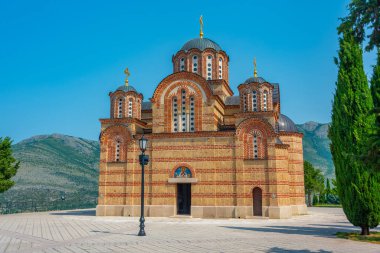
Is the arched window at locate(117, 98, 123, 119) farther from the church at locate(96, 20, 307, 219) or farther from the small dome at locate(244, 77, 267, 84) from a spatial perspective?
the small dome at locate(244, 77, 267, 84)

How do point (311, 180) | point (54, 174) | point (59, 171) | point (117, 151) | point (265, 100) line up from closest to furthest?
1. point (265, 100)
2. point (117, 151)
3. point (311, 180)
4. point (54, 174)
5. point (59, 171)

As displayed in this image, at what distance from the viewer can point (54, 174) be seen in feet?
238

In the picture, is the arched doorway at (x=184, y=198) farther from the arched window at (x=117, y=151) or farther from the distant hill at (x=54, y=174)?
the distant hill at (x=54, y=174)

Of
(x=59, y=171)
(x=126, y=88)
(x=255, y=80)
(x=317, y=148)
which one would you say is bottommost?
(x=59, y=171)

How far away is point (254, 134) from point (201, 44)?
1033 cm

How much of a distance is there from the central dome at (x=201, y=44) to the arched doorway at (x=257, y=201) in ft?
42.0

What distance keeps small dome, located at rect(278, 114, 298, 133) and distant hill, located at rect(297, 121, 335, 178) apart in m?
94.6

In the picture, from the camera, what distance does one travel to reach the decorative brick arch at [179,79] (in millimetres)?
25516

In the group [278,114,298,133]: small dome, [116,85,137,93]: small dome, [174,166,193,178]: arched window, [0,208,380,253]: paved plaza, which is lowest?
[0,208,380,253]: paved plaza

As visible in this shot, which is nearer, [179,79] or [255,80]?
[255,80]

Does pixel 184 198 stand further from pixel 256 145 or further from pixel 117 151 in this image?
pixel 256 145

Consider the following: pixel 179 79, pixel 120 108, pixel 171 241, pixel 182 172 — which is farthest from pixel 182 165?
pixel 171 241

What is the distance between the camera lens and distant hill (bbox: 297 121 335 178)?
122 m

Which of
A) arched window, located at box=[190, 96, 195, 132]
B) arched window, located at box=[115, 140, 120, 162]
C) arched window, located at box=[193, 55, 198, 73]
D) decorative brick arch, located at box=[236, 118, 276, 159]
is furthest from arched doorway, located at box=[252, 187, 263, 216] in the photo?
arched window, located at box=[193, 55, 198, 73]
